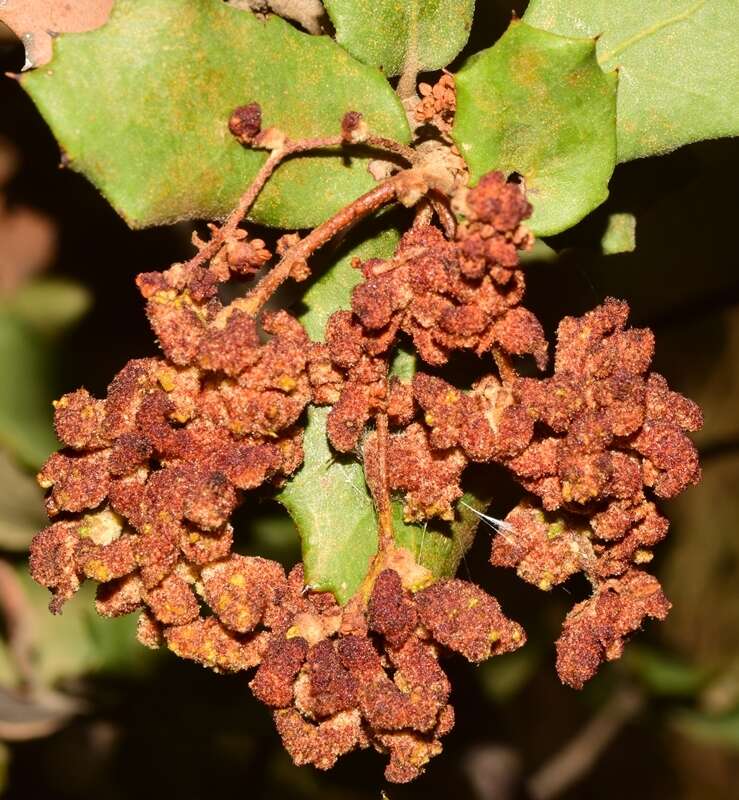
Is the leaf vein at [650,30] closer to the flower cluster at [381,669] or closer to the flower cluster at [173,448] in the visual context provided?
the flower cluster at [173,448]

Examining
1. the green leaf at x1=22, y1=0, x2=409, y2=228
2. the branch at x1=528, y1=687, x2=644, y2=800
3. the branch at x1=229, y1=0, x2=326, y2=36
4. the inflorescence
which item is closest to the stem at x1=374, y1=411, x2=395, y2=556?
the inflorescence

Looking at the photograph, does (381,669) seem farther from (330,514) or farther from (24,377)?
(24,377)

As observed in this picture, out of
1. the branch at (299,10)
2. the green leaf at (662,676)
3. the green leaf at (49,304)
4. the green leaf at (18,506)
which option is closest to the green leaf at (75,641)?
the green leaf at (18,506)

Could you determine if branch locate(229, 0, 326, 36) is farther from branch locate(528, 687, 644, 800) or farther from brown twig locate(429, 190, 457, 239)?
branch locate(528, 687, 644, 800)

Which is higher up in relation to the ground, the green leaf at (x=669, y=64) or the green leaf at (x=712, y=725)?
the green leaf at (x=669, y=64)

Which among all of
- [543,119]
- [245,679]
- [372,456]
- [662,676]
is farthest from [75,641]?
[543,119]
